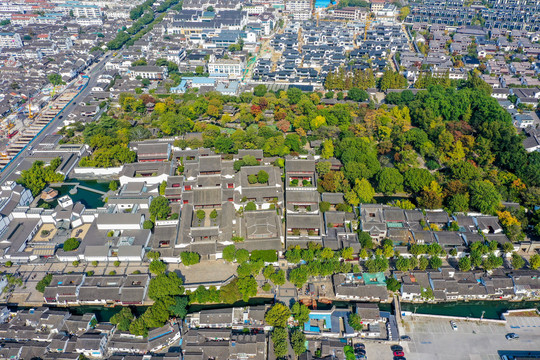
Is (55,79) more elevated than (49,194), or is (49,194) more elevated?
(55,79)

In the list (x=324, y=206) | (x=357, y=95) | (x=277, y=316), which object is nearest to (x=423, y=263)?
(x=324, y=206)

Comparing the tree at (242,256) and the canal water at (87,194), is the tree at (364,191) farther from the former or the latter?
the canal water at (87,194)

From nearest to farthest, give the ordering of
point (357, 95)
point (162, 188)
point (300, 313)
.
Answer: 1. point (300, 313)
2. point (162, 188)
3. point (357, 95)

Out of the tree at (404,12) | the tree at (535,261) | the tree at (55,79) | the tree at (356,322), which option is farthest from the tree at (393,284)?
the tree at (404,12)

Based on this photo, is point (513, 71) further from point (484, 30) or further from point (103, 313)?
point (103, 313)

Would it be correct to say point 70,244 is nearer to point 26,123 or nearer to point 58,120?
point 58,120
